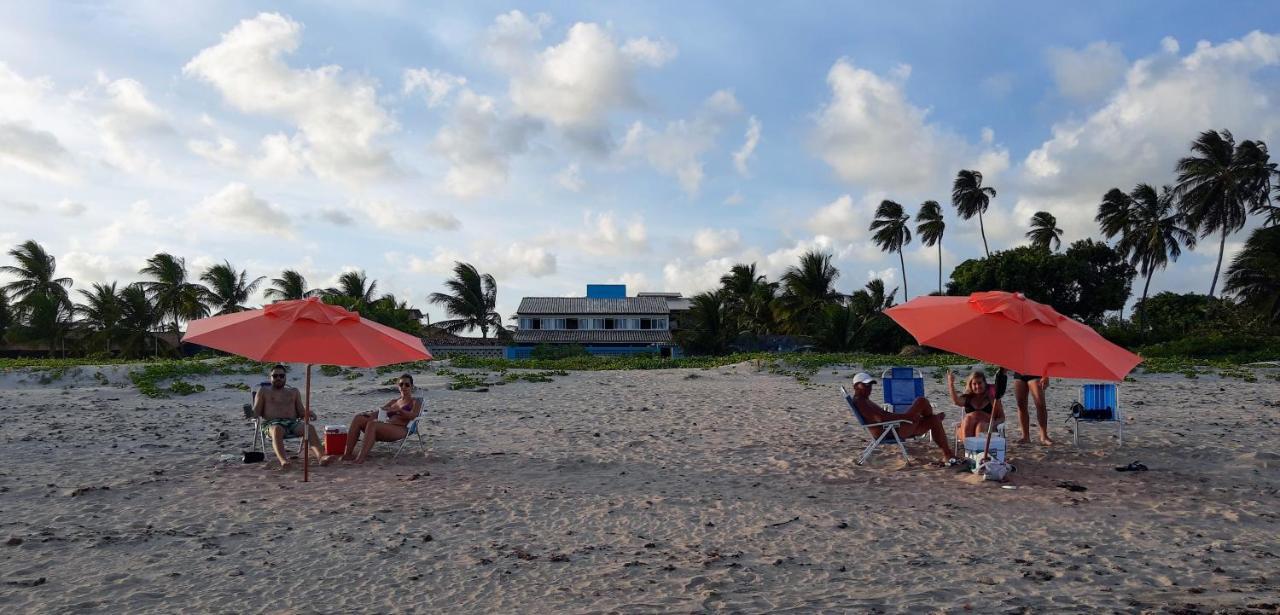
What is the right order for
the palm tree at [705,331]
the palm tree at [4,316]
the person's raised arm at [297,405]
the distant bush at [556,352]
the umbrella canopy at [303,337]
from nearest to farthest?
the umbrella canopy at [303,337]
the person's raised arm at [297,405]
the distant bush at [556,352]
the palm tree at [705,331]
the palm tree at [4,316]

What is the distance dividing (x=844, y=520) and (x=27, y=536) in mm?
5265

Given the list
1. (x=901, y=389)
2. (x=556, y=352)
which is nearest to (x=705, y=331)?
(x=556, y=352)

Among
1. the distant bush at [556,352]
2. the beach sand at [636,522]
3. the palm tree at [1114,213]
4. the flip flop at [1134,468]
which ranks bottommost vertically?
the beach sand at [636,522]

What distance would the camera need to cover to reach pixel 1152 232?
37.4 meters

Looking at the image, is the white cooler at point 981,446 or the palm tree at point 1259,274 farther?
the palm tree at point 1259,274

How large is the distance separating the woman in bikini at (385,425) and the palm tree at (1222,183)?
36.8 m

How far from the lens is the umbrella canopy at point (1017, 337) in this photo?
21.2ft

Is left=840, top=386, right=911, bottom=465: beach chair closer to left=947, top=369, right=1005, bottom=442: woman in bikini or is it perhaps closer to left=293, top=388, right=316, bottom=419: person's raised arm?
left=947, top=369, right=1005, bottom=442: woman in bikini

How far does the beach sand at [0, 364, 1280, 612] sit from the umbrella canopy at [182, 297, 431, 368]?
1.06 meters

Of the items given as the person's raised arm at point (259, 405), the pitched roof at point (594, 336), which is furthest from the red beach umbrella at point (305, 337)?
the pitched roof at point (594, 336)

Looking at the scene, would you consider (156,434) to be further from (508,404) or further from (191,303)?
(191,303)

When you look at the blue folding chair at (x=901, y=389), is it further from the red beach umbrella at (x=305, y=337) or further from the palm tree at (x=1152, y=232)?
the palm tree at (x=1152, y=232)

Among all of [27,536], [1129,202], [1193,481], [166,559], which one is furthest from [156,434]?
[1129,202]

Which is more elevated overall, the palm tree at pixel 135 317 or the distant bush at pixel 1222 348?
the palm tree at pixel 135 317
